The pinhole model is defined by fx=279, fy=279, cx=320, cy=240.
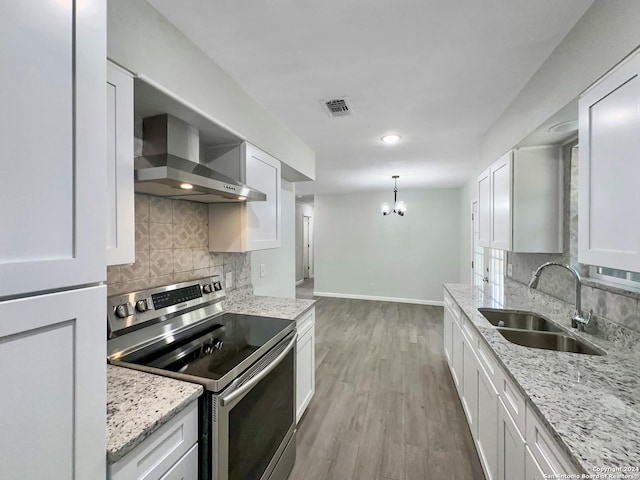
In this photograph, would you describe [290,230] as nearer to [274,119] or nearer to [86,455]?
[274,119]

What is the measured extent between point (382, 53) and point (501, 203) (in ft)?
4.98

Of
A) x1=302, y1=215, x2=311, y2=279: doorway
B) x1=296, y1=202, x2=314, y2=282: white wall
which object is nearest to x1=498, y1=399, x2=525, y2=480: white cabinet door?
x1=296, y1=202, x2=314, y2=282: white wall

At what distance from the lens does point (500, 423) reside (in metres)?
1.34

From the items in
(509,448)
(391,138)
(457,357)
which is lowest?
(457,357)

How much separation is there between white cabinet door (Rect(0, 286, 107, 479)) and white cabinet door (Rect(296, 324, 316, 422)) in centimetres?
148

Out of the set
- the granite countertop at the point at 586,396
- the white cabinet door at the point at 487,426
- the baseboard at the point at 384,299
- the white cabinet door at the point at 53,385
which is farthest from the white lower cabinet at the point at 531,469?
the baseboard at the point at 384,299

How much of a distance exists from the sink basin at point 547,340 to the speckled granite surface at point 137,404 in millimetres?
1787

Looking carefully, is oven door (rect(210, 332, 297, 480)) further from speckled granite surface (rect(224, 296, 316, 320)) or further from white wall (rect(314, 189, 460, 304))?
white wall (rect(314, 189, 460, 304))

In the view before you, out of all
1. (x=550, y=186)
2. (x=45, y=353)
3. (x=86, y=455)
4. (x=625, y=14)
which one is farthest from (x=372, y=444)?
(x=625, y=14)

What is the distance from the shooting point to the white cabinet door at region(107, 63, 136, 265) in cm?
104

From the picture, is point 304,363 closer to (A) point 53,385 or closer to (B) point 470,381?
(B) point 470,381

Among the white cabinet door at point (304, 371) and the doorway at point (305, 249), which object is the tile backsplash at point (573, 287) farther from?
the doorway at point (305, 249)

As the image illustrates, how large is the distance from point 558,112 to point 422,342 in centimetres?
318

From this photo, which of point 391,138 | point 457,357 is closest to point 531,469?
point 457,357
